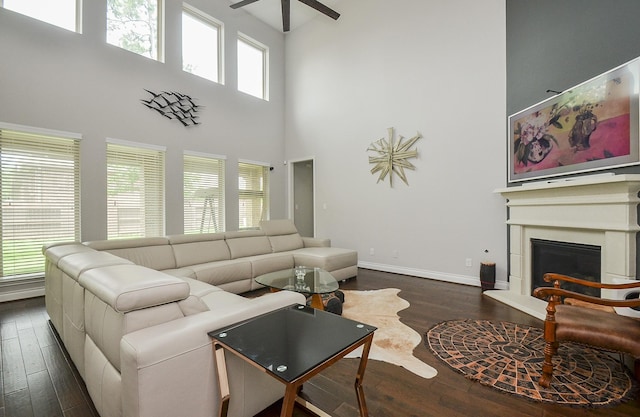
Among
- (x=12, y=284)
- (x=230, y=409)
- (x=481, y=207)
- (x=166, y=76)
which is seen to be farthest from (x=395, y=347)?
(x=166, y=76)

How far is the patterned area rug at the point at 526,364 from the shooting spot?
1.73m

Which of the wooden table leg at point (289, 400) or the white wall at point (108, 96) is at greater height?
the white wall at point (108, 96)

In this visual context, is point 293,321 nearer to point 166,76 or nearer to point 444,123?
point 444,123

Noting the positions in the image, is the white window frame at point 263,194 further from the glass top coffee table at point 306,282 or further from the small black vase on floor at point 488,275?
the small black vase on floor at point 488,275

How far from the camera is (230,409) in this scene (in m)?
1.35

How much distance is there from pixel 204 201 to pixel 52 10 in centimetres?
343

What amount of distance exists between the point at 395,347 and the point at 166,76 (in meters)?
5.56

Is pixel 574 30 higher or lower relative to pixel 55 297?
higher

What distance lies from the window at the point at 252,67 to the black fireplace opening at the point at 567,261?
6.08 meters

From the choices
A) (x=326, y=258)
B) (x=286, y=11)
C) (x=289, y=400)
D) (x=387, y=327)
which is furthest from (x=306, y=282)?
(x=286, y=11)

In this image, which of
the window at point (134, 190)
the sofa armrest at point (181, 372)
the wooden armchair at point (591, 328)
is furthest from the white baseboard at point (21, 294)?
the wooden armchair at point (591, 328)

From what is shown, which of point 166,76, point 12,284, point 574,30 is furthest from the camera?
point 166,76

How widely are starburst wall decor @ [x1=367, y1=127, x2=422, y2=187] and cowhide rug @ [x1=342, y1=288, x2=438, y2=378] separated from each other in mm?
2096

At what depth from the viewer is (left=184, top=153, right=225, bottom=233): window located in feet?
17.6
